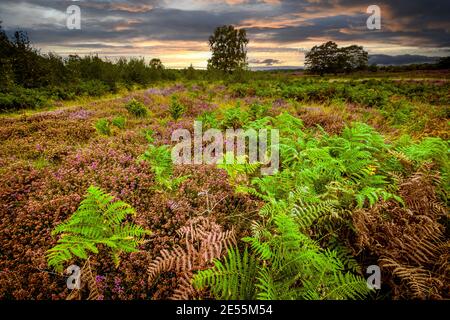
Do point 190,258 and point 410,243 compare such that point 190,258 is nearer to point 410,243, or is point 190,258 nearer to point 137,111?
point 410,243

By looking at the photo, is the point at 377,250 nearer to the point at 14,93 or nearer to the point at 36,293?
the point at 36,293

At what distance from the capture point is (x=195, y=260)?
8.18 feet

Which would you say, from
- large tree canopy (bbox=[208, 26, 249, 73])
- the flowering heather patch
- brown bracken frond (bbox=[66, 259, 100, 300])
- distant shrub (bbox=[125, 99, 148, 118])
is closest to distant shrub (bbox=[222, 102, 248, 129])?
the flowering heather patch

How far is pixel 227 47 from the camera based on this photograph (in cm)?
6356

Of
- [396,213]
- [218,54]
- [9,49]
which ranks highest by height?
[218,54]

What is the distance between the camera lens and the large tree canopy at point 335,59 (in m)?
61.8

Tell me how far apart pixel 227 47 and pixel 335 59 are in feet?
88.4

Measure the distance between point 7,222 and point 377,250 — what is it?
14.3 ft

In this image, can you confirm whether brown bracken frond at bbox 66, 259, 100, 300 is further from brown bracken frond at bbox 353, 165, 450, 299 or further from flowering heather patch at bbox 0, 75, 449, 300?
brown bracken frond at bbox 353, 165, 450, 299

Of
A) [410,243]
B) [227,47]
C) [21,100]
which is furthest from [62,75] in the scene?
[227,47]

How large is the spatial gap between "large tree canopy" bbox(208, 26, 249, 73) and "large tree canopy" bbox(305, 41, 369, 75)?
18.3 m

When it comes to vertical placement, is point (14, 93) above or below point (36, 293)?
above
